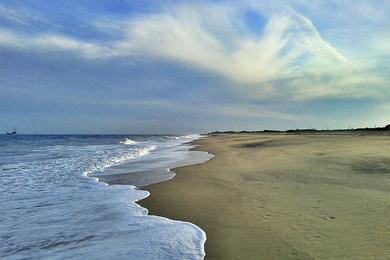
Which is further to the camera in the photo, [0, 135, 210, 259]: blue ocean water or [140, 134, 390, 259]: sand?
[0, 135, 210, 259]: blue ocean water

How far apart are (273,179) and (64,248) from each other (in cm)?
792

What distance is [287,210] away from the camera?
737 centimetres

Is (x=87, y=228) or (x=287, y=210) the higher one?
(x=287, y=210)

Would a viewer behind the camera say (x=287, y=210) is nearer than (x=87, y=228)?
No

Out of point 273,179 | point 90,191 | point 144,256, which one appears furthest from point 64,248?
point 273,179

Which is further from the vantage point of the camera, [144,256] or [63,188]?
[63,188]

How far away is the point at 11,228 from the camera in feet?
22.5

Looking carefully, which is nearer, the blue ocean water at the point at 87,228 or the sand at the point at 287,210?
the sand at the point at 287,210

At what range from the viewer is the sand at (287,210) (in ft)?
16.9

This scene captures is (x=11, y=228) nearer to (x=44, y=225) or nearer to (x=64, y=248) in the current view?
(x=44, y=225)

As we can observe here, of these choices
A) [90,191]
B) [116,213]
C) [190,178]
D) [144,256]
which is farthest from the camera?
[190,178]

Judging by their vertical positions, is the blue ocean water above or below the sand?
below

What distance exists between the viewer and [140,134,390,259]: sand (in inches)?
202

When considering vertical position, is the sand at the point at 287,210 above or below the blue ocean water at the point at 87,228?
above
